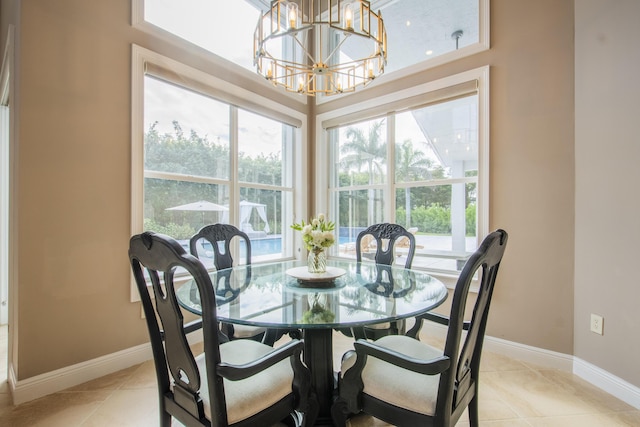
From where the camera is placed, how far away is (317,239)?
1.76m

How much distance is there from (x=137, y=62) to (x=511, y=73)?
120 inches

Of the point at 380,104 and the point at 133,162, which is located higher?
the point at 380,104

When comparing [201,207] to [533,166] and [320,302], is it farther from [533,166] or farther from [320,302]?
[533,166]

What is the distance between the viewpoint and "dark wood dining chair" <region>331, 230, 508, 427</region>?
1037 mm

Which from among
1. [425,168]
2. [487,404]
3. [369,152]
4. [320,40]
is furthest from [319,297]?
[369,152]

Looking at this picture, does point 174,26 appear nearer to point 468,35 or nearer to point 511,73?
point 468,35

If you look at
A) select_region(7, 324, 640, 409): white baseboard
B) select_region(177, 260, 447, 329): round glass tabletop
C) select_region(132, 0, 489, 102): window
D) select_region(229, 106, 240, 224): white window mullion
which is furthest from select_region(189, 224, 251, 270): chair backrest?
select_region(132, 0, 489, 102): window

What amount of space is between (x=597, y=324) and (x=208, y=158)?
3425 mm

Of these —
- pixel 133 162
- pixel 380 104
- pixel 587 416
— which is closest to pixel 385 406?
pixel 587 416

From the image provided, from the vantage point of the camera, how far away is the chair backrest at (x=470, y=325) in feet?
3.33

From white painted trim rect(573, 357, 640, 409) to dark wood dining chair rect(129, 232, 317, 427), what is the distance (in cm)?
205

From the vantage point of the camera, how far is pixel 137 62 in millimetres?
2320

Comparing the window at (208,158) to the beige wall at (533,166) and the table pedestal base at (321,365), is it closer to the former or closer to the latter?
the table pedestal base at (321,365)

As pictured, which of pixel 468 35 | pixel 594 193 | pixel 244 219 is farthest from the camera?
pixel 244 219
